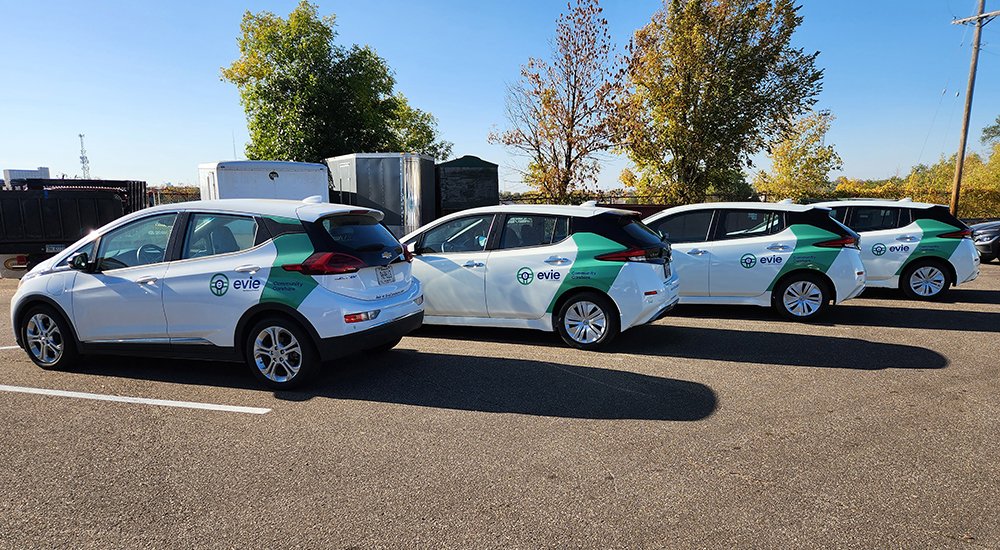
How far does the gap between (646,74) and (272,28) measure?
52.5ft

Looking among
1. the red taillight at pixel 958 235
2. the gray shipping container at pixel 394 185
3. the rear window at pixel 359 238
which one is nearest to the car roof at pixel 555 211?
the rear window at pixel 359 238

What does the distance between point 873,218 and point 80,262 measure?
35.6ft

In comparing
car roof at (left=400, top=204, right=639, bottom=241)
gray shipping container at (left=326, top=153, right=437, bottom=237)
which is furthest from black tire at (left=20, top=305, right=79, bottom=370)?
gray shipping container at (left=326, top=153, right=437, bottom=237)

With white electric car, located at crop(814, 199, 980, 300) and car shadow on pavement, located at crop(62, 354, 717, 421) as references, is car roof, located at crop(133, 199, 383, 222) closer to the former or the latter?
car shadow on pavement, located at crop(62, 354, 717, 421)

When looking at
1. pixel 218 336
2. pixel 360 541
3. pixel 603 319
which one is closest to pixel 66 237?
pixel 218 336

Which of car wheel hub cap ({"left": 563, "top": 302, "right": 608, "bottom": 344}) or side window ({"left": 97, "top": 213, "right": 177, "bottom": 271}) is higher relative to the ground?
side window ({"left": 97, "top": 213, "right": 177, "bottom": 271})

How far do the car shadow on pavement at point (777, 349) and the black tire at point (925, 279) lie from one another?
3877mm

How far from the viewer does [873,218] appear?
9.95 meters

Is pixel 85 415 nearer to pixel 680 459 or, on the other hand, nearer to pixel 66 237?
pixel 680 459

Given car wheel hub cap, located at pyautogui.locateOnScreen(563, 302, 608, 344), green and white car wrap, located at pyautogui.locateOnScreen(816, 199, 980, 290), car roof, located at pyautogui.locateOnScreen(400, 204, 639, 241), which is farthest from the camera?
green and white car wrap, located at pyautogui.locateOnScreen(816, 199, 980, 290)

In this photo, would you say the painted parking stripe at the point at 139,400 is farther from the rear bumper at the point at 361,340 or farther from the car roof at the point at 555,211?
the car roof at the point at 555,211

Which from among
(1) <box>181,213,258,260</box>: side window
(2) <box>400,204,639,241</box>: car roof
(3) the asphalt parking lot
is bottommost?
(3) the asphalt parking lot

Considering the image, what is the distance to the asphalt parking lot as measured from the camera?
293 cm

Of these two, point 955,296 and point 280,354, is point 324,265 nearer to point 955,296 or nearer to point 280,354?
point 280,354
